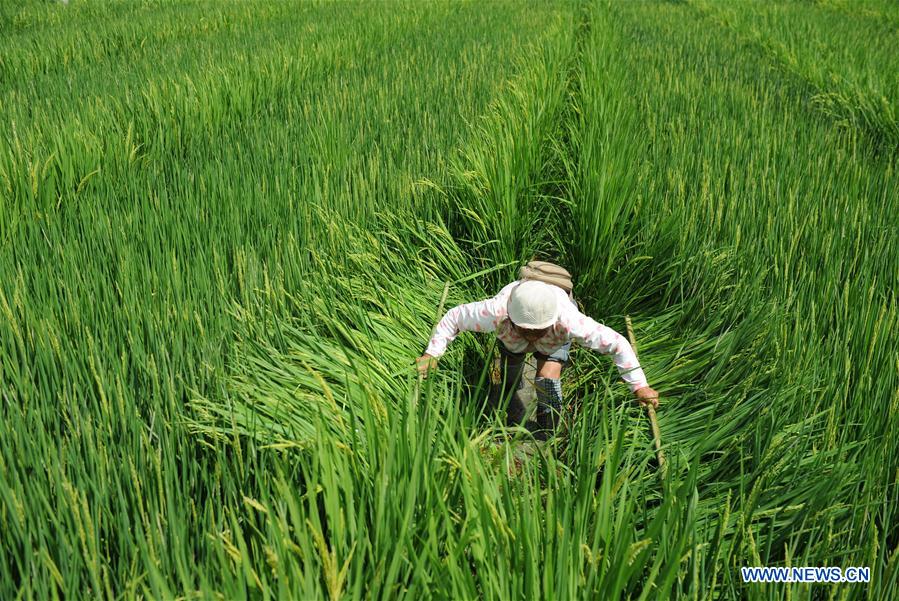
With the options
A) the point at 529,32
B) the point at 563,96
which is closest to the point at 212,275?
the point at 563,96

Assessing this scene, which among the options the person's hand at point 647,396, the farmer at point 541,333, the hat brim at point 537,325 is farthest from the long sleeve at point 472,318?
the person's hand at point 647,396

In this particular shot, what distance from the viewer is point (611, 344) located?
1.82m

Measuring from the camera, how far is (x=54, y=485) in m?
1.09

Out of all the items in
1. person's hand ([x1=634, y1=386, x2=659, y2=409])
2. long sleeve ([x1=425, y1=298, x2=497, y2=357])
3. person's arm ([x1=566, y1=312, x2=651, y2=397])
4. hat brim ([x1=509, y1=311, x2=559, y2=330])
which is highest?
hat brim ([x1=509, y1=311, x2=559, y2=330])

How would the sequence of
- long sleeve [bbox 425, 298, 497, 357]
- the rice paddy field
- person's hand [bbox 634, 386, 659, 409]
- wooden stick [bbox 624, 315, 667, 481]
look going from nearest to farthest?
A: the rice paddy field → wooden stick [bbox 624, 315, 667, 481] → person's hand [bbox 634, 386, 659, 409] → long sleeve [bbox 425, 298, 497, 357]

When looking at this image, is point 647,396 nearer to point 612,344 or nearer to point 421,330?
point 612,344

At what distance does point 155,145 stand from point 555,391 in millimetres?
2141

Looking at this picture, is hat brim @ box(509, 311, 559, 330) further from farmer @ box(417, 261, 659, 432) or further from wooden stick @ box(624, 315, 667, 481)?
wooden stick @ box(624, 315, 667, 481)

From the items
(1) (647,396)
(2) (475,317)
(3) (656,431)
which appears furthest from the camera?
(2) (475,317)

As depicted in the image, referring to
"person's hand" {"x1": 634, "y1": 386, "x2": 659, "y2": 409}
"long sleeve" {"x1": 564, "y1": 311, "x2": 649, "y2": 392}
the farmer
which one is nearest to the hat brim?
the farmer

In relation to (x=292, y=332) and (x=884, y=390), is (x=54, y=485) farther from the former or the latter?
(x=884, y=390)

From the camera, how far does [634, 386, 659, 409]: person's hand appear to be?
173 centimetres

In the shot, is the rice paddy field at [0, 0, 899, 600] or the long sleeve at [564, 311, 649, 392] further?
the long sleeve at [564, 311, 649, 392]

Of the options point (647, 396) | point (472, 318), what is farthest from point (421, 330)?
point (647, 396)
